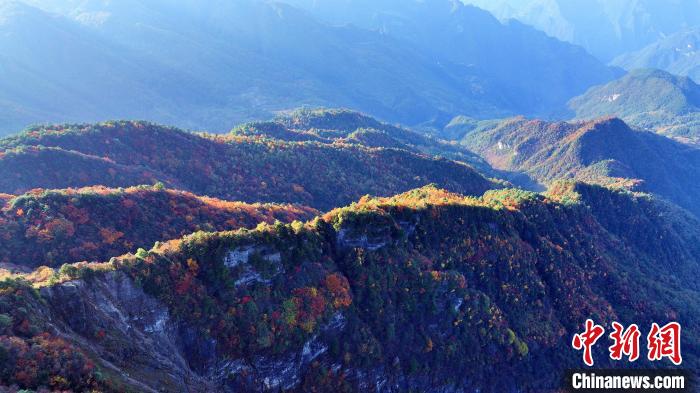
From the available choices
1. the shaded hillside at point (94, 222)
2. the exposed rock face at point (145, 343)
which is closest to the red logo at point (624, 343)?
the exposed rock face at point (145, 343)

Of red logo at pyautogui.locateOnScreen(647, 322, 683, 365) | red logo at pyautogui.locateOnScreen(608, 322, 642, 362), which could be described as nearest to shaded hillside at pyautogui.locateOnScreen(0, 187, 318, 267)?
red logo at pyautogui.locateOnScreen(608, 322, 642, 362)

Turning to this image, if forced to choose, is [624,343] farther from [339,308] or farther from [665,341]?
[339,308]

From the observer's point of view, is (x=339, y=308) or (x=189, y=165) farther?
(x=189, y=165)

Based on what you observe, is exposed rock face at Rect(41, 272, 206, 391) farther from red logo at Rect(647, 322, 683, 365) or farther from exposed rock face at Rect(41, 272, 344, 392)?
red logo at Rect(647, 322, 683, 365)

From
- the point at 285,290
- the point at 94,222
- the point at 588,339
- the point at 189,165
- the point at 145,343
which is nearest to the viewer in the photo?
the point at 145,343

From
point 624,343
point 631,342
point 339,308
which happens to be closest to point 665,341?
point 624,343

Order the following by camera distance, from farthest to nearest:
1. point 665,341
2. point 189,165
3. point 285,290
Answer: point 189,165 → point 665,341 → point 285,290

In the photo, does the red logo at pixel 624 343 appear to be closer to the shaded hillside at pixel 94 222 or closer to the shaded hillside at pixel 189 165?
the shaded hillside at pixel 94 222
